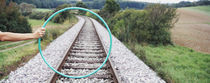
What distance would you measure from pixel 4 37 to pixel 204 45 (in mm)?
8565

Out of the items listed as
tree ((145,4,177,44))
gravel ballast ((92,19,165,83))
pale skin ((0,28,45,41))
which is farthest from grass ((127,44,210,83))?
pale skin ((0,28,45,41))

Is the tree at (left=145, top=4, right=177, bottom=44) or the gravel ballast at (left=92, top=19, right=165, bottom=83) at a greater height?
the tree at (left=145, top=4, right=177, bottom=44)

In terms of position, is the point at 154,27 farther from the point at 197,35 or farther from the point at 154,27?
the point at 197,35

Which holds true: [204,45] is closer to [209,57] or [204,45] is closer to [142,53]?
[209,57]

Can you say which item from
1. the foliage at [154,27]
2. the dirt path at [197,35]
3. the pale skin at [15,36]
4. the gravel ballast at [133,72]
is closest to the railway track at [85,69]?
the gravel ballast at [133,72]

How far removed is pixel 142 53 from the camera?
6.58 m

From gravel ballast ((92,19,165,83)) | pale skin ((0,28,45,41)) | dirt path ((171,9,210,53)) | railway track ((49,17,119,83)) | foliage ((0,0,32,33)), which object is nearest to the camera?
pale skin ((0,28,45,41))

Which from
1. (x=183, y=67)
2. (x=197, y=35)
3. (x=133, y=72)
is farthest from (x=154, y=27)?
→ (x=133, y=72)

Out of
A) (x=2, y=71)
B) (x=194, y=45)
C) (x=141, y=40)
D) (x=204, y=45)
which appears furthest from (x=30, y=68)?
(x=194, y=45)

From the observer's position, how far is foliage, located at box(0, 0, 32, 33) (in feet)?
31.5

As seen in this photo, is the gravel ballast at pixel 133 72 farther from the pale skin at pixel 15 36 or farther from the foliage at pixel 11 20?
the foliage at pixel 11 20

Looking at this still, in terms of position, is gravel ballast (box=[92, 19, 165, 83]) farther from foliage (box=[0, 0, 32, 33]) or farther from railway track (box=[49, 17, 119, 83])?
foliage (box=[0, 0, 32, 33])

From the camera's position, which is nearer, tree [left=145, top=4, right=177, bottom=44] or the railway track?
the railway track

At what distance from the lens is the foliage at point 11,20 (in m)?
9.61
